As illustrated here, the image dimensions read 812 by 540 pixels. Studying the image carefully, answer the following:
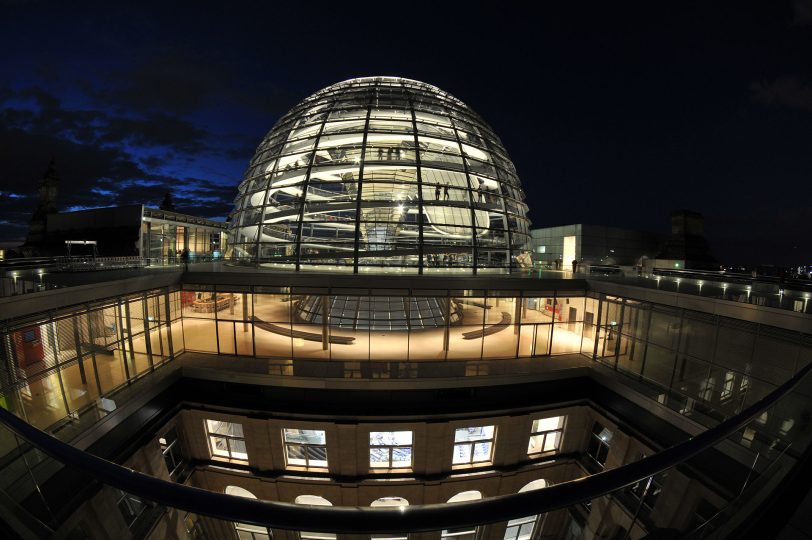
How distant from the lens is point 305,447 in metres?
13.1

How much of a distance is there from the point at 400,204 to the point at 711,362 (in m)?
14.1

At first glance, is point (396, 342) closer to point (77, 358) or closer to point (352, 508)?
point (77, 358)

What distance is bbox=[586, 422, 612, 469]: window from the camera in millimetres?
14188

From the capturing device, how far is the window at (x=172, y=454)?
13.0m

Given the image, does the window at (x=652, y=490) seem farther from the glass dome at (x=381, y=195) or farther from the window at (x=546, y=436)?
the glass dome at (x=381, y=195)

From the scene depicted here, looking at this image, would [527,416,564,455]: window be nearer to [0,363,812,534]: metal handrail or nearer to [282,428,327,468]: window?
[282,428,327,468]: window

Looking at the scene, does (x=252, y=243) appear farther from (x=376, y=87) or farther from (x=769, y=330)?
(x=769, y=330)

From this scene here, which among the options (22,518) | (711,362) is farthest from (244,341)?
(711,362)

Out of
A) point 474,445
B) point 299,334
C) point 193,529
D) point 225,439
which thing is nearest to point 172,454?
point 225,439

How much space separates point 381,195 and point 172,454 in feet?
47.6

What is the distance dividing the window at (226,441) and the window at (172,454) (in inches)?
48.6

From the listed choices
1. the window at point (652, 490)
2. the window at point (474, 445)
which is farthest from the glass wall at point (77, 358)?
the window at point (652, 490)

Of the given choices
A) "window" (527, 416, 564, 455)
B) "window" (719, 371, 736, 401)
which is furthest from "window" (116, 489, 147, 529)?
"window" (719, 371, 736, 401)

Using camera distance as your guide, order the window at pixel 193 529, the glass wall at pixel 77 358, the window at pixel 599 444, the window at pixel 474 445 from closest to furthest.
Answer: the window at pixel 193 529 < the glass wall at pixel 77 358 < the window at pixel 474 445 < the window at pixel 599 444
